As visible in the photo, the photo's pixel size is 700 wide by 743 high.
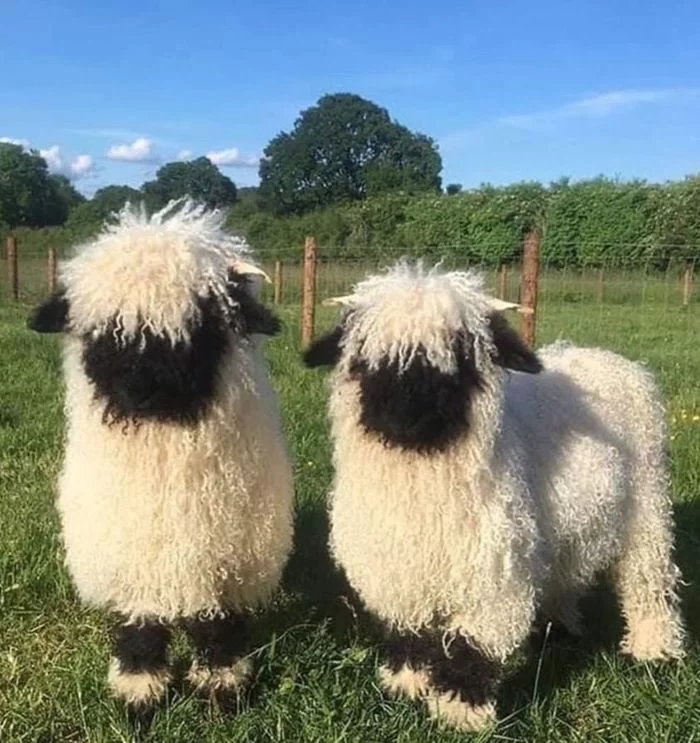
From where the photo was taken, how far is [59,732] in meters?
3.58

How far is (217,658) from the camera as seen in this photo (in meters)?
3.83

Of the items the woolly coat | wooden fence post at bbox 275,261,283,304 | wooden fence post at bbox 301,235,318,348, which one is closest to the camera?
the woolly coat

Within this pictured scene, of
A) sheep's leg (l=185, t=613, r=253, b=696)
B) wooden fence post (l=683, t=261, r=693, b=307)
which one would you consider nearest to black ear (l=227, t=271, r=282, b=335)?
sheep's leg (l=185, t=613, r=253, b=696)

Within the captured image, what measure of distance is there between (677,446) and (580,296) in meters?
11.8

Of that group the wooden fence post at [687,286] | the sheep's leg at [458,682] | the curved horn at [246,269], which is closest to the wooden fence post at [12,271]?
the wooden fence post at [687,286]

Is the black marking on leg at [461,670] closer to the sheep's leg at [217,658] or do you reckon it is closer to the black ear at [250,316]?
the sheep's leg at [217,658]

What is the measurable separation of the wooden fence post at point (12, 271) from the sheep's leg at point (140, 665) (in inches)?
770

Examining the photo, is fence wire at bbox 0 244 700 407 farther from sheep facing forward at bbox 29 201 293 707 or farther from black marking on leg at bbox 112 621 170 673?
black marking on leg at bbox 112 621 170 673

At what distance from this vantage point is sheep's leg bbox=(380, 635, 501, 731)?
11.8 ft

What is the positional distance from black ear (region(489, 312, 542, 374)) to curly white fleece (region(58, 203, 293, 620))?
94cm

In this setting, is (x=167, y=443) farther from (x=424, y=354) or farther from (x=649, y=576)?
(x=649, y=576)

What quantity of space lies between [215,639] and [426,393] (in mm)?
1406

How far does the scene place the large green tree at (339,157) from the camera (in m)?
81.5

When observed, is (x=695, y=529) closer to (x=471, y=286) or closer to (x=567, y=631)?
(x=567, y=631)
